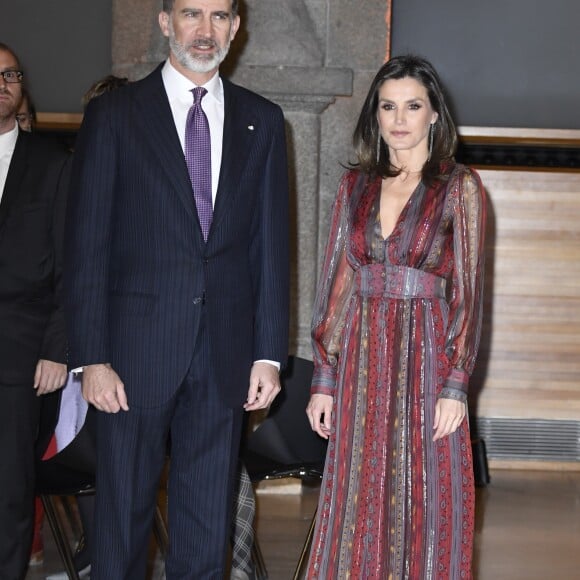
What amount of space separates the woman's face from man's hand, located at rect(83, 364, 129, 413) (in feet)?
3.28

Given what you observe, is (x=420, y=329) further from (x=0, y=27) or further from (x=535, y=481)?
(x=0, y=27)

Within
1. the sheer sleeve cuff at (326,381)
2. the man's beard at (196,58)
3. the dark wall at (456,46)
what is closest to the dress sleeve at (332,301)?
the sheer sleeve cuff at (326,381)

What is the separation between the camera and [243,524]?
418 cm

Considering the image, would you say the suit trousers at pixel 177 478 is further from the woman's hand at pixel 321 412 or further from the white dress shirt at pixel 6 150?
the white dress shirt at pixel 6 150

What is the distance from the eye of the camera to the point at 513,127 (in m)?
6.64

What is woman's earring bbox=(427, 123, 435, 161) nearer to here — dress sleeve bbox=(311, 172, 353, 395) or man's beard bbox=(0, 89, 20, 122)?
dress sleeve bbox=(311, 172, 353, 395)

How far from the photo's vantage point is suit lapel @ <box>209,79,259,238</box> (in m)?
3.03

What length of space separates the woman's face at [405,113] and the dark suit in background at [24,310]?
3.34 ft

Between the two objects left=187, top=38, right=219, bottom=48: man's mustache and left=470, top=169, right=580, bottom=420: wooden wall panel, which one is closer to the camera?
left=187, top=38, right=219, bottom=48: man's mustache

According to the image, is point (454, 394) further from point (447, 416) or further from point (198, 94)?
point (198, 94)

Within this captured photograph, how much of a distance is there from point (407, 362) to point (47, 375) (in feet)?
3.68

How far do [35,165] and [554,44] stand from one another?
3.82 m

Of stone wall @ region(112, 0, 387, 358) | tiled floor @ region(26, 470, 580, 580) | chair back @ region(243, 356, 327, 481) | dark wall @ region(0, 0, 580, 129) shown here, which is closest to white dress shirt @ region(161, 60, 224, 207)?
chair back @ region(243, 356, 327, 481)

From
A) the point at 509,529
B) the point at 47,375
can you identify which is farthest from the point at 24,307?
the point at 509,529
